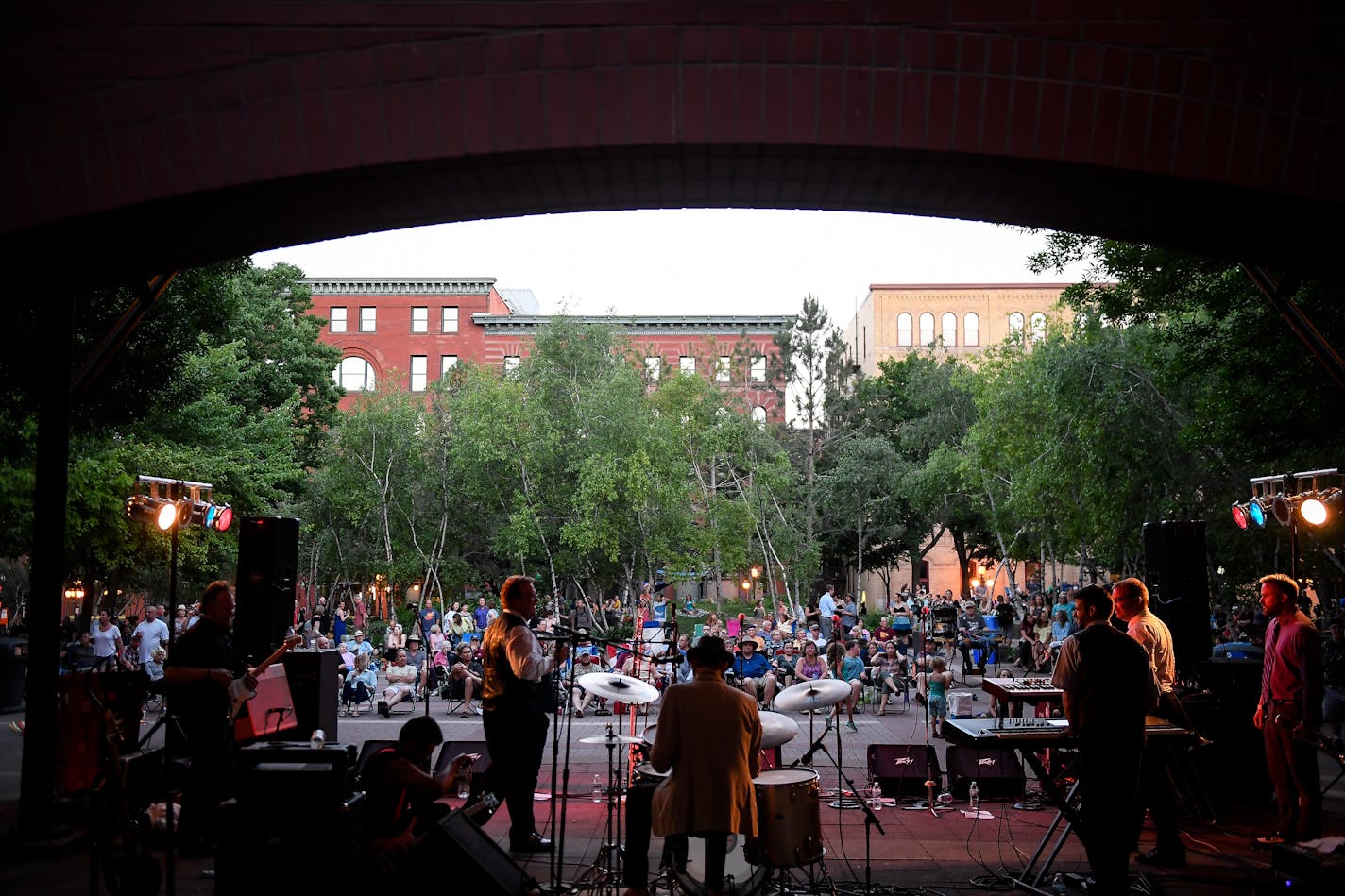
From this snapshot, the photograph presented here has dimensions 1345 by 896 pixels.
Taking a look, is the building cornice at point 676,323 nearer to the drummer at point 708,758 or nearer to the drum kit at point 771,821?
the drum kit at point 771,821

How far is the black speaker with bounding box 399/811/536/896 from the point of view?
5133 millimetres

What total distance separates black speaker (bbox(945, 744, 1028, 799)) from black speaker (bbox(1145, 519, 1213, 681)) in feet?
6.62

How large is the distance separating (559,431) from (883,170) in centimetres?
3024

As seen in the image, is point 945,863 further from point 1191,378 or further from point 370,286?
point 370,286

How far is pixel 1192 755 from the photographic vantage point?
9.65m

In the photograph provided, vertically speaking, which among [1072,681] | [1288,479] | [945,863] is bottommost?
[945,863]

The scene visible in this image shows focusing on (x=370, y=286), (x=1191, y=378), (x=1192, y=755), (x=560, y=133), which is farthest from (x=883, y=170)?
(x=370, y=286)

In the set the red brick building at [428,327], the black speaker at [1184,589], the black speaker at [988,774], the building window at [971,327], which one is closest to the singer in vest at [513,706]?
the black speaker at [988,774]

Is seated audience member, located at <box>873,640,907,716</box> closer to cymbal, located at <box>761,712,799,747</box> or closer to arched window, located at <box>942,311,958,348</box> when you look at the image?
cymbal, located at <box>761,712,799,747</box>

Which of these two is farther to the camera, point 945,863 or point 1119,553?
point 1119,553

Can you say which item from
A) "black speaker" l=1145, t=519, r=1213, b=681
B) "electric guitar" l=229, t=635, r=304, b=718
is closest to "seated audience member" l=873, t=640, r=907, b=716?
"black speaker" l=1145, t=519, r=1213, b=681

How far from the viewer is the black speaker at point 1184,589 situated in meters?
10.5

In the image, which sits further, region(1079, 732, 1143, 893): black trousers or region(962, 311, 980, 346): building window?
region(962, 311, 980, 346): building window

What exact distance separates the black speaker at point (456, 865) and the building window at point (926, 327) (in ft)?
225
